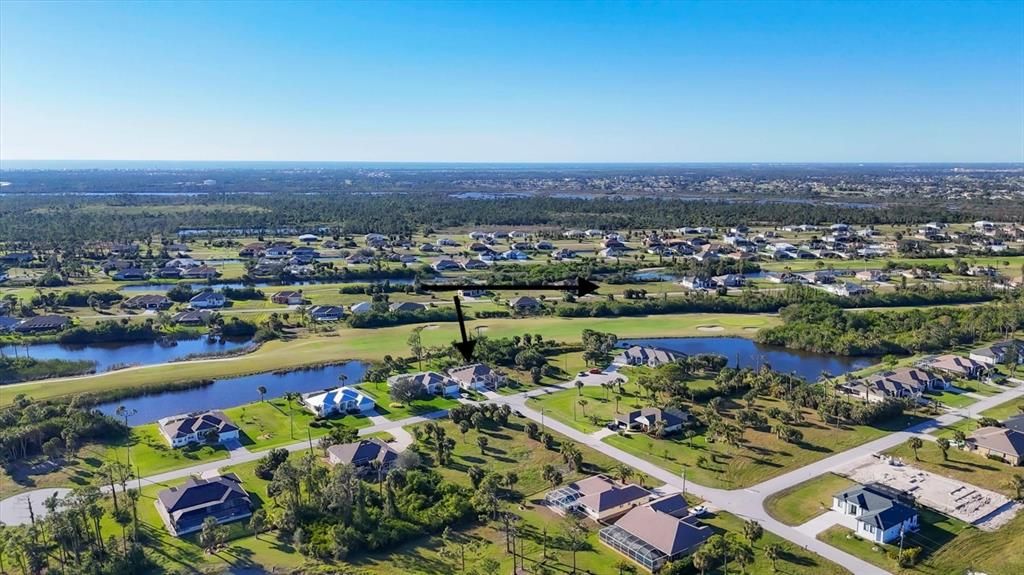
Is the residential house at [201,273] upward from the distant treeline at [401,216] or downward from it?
downward

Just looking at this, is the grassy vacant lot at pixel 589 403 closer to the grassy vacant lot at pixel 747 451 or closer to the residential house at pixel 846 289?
the grassy vacant lot at pixel 747 451

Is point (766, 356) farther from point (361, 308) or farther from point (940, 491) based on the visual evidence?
point (361, 308)

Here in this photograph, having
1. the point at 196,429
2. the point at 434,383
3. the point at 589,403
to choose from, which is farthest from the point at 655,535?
the point at 196,429

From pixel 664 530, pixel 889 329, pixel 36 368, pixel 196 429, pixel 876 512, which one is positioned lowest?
pixel 36 368

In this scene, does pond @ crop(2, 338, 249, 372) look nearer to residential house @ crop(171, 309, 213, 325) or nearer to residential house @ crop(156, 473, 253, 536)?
residential house @ crop(171, 309, 213, 325)

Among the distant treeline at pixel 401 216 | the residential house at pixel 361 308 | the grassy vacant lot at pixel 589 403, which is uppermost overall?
the distant treeline at pixel 401 216

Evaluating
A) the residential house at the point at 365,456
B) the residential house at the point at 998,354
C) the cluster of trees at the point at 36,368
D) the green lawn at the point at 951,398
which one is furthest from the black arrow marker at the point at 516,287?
the cluster of trees at the point at 36,368
